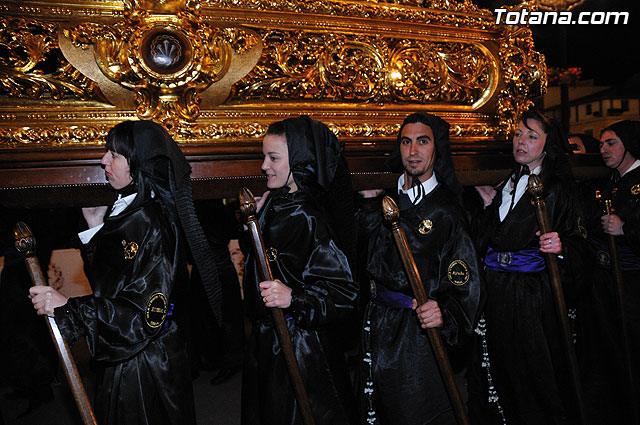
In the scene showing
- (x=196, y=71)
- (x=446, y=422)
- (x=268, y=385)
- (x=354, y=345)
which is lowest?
(x=354, y=345)

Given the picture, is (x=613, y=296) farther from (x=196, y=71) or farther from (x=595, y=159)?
(x=196, y=71)

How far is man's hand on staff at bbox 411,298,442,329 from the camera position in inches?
85.6

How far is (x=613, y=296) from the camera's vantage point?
3.60 meters

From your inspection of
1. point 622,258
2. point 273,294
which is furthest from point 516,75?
point 273,294

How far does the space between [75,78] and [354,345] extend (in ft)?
11.3

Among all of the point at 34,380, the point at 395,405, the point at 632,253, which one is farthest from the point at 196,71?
the point at 632,253

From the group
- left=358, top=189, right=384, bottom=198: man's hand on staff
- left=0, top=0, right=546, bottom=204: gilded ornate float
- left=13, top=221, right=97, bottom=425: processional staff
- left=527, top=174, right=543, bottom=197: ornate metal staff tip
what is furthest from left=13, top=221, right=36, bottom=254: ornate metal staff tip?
left=527, top=174, right=543, bottom=197: ornate metal staff tip

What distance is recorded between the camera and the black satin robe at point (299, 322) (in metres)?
2.18

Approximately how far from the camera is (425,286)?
2.45 meters

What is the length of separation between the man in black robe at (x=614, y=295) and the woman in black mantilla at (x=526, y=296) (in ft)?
1.81

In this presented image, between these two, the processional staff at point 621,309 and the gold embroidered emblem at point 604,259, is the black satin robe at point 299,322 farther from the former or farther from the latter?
the gold embroidered emblem at point 604,259

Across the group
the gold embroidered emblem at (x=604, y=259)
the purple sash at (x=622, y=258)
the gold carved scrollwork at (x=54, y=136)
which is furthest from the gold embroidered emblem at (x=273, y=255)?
the gold embroidered emblem at (x=604, y=259)

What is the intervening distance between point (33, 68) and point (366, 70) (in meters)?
1.66

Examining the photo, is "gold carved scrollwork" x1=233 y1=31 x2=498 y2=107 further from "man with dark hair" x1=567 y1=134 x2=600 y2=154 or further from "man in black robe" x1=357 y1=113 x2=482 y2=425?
"man with dark hair" x1=567 y1=134 x2=600 y2=154
